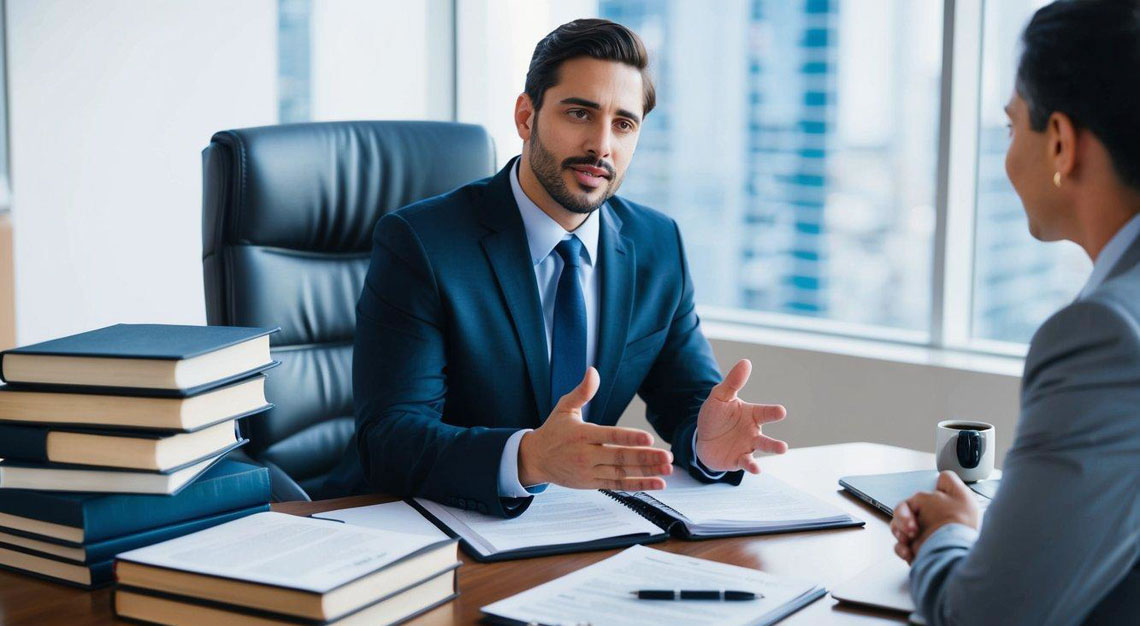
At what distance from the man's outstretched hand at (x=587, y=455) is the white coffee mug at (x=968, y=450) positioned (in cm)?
50

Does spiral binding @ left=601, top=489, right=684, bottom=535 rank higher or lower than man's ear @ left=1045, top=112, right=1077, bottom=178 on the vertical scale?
lower

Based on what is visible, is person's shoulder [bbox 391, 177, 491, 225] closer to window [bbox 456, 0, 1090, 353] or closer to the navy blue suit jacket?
the navy blue suit jacket

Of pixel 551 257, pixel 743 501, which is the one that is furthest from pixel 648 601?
pixel 551 257

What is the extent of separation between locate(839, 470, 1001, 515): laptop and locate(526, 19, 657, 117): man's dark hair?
2.71 feet

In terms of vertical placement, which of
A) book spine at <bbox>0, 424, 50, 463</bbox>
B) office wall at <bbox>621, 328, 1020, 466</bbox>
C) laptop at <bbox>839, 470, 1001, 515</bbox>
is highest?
book spine at <bbox>0, 424, 50, 463</bbox>

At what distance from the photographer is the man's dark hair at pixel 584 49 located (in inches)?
80.9

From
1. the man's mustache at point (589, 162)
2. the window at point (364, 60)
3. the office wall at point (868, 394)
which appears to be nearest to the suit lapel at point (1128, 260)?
the man's mustache at point (589, 162)

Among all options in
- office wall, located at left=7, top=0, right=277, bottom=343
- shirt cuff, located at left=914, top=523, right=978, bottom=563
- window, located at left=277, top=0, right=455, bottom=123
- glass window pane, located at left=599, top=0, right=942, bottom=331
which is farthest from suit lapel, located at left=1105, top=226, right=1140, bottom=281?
window, located at left=277, top=0, right=455, bottom=123

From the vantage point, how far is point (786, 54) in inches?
150

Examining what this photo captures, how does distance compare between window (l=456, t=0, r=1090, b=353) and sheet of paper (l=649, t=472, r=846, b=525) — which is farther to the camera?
window (l=456, t=0, r=1090, b=353)

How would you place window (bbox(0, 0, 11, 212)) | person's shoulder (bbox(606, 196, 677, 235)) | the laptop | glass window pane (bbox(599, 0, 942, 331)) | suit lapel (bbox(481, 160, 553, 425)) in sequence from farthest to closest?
1. glass window pane (bbox(599, 0, 942, 331))
2. window (bbox(0, 0, 11, 212))
3. person's shoulder (bbox(606, 196, 677, 235))
4. suit lapel (bbox(481, 160, 553, 425))
5. the laptop

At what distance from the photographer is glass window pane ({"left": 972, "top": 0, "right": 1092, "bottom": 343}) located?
3.12 metres

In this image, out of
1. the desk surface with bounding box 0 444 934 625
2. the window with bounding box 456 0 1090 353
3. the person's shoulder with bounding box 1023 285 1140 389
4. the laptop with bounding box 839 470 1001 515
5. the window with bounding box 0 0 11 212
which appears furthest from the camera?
the window with bounding box 456 0 1090 353

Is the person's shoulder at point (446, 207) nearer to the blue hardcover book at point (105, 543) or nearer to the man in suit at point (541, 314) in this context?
the man in suit at point (541, 314)
